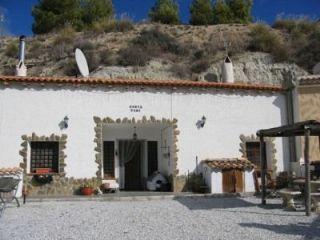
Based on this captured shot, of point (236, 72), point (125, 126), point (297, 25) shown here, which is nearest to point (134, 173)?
point (125, 126)

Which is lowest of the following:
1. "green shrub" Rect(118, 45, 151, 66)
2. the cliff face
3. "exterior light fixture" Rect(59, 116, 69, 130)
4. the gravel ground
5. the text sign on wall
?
the gravel ground

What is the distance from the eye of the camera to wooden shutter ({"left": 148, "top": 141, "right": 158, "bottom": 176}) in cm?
1792

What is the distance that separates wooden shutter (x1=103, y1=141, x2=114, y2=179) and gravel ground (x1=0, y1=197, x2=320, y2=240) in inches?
168

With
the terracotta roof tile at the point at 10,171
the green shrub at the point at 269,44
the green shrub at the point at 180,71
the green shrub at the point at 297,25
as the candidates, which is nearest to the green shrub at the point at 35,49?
the green shrub at the point at 180,71

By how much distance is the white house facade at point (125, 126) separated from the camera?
14.9 metres

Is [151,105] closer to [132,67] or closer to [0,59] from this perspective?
[132,67]

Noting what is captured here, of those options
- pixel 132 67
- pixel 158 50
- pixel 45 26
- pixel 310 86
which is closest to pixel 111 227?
pixel 310 86

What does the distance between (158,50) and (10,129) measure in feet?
61.7

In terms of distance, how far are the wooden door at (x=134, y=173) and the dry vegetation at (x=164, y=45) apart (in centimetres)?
1176

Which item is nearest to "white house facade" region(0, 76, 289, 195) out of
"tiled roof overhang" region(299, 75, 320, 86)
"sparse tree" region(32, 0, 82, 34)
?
"tiled roof overhang" region(299, 75, 320, 86)

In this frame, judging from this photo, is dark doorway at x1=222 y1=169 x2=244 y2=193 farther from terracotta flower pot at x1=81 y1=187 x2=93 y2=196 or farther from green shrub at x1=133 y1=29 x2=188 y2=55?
→ green shrub at x1=133 y1=29 x2=188 y2=55

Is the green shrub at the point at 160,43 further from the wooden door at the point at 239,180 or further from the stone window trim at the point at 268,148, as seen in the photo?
the wooden door at the point at 239,180

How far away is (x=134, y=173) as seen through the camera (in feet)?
59.0

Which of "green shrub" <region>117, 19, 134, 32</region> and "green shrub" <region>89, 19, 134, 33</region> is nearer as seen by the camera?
"green shrub" <region>89, 19, 134, 33</region>
